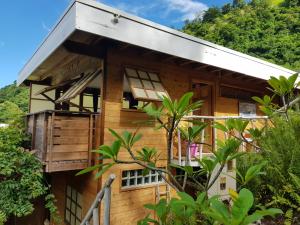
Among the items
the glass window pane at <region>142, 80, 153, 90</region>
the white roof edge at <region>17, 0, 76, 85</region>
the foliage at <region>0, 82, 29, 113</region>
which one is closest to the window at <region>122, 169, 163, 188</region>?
the glass window pane at <region>142, 80, 153, 90</region>

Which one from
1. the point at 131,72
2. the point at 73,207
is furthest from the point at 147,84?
the point at 73,207

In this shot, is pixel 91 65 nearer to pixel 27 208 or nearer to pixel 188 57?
pixel 188 57

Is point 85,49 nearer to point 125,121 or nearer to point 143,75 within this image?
point 143,75

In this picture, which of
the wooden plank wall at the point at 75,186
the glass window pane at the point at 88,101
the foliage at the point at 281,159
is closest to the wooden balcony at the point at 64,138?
the wooden plank wall at the point at 75,186

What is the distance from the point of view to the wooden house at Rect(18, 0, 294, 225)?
5.57 m

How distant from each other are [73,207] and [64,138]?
3162 mm

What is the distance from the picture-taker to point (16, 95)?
23.7 meters

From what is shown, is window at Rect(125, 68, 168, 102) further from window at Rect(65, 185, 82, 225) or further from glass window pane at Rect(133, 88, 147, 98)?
window at Rect(65, 185, 82, 225)

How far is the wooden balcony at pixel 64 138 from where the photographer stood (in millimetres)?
5613

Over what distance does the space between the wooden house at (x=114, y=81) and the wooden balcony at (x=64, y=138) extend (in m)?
0.02

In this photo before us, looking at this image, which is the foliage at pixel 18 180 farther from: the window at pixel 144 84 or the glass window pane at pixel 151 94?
the glass window pane at pixel 151 94

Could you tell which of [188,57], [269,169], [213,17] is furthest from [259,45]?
[269,169]

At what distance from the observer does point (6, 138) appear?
6227 millimetres

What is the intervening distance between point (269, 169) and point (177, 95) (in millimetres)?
5499
